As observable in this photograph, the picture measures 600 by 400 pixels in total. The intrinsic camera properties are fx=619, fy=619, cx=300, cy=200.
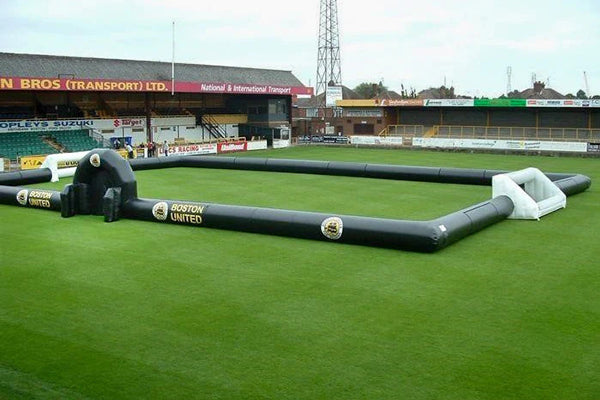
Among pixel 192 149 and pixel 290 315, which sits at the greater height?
pixel 192 149

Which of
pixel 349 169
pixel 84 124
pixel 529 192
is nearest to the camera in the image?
pixel 529 192

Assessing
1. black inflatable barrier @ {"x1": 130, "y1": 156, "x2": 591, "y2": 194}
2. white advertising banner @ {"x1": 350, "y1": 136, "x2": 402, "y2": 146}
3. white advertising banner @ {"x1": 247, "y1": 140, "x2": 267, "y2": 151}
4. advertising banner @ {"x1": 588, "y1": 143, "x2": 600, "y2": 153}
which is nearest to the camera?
black inflatable barrier @ {"x1": 130, "y1": 156, "x2": 591, "y2": 194}

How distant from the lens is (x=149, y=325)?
8750 millimetres

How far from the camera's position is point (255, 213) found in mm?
14562

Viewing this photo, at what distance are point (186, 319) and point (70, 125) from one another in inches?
1265

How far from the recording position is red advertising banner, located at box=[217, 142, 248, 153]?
43.3 metres

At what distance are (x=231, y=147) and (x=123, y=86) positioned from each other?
9.35 metres

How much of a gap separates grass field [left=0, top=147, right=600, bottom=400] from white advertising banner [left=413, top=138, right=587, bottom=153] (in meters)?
25.9

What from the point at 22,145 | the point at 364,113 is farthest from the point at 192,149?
the point at 364,113

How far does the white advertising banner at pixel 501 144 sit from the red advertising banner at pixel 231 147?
12717 millimetres

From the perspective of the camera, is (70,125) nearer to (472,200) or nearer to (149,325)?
(472,200)

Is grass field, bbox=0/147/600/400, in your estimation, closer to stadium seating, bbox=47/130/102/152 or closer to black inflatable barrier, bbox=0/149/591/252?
black inflatable barrier, bbox=0/149/591/252

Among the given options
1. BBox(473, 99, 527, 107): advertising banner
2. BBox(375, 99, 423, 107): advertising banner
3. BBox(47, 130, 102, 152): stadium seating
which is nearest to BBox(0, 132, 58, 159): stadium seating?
BBox(47, 130, 102, 152): stadium seating

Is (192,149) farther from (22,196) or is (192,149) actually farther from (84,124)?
(22,196)
